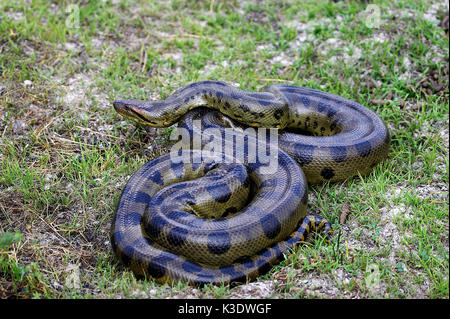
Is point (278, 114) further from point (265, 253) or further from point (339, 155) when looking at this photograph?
point (265, 253)

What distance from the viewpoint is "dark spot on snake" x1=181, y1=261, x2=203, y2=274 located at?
5.01 meters

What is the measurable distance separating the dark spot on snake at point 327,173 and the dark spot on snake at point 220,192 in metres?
1.43

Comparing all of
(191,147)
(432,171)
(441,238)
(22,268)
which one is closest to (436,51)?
(432,171)

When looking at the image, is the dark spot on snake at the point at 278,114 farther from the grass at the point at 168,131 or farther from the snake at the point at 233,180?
the grass at the point at 168,131

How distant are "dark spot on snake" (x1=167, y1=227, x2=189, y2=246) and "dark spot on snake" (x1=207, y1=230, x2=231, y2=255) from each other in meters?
0.28

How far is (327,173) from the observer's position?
21.1 ft

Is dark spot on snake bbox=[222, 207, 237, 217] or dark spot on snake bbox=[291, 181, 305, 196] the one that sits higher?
dark spot on snake bbox=[291, 181, 305, 196]

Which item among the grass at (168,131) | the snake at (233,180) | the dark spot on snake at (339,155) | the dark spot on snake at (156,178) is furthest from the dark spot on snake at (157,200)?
the dark spot on snake at (339,155)

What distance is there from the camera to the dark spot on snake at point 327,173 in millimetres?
6395

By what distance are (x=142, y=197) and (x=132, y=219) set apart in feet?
1.24

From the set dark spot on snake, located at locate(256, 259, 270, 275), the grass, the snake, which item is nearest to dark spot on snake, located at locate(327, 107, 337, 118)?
the snake

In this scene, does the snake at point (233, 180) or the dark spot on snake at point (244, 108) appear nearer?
the snake at point (233, 180)

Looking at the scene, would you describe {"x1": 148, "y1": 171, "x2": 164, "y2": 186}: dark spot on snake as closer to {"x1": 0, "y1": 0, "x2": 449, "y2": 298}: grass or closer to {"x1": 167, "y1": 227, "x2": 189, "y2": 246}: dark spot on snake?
{"x1": 0, "y1": 0, "x2": 449, "y2": 298}: grass
